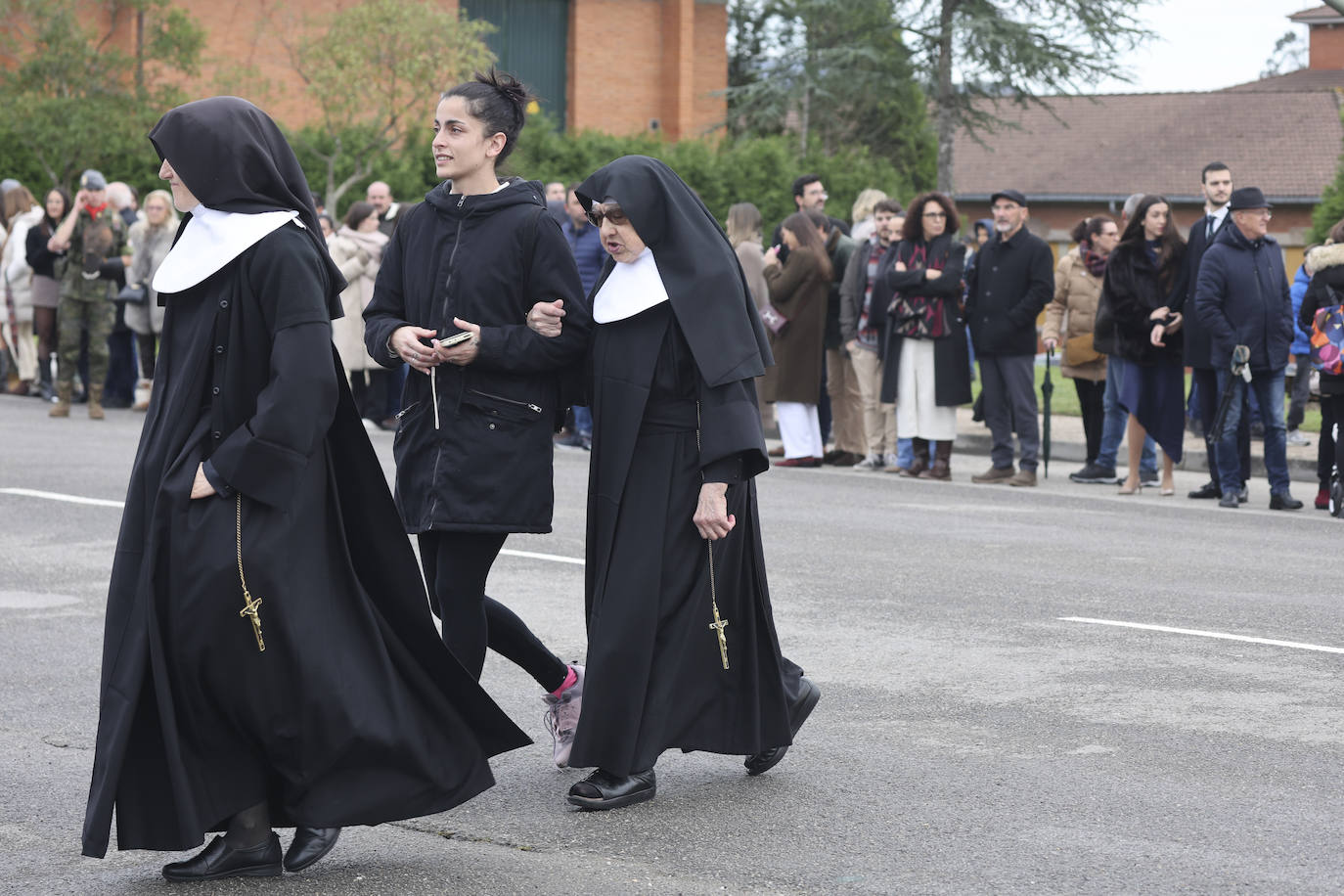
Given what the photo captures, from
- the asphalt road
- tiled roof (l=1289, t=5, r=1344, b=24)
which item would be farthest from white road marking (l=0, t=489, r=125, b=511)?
tiled roof (l=1289, t=5, r=1344, b=24)

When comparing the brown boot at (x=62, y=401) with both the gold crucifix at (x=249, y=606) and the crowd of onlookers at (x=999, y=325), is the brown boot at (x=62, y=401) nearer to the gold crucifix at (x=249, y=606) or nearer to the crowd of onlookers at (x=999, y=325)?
the crowd of onlookers at (x=999, y=325)

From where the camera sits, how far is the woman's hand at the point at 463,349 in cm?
542

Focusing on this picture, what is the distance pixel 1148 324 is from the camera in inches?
538

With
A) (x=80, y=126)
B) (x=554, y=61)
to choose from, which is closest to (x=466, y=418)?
(x=80, y=126)

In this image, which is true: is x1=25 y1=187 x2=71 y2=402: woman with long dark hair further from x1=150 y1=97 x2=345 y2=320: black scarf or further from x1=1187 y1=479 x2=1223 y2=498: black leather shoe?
x1=150 y1=97 x2=345 y2=320: black scarf

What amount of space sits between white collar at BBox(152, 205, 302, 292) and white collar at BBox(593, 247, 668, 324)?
112 centimetres

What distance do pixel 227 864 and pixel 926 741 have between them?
2.52 m

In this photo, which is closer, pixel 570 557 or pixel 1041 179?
pixel 570 557

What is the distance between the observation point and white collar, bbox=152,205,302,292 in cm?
464

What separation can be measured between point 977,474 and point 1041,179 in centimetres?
4218

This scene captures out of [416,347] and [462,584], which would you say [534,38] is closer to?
[416,347]

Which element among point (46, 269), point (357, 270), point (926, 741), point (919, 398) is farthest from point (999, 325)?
point (46, 269)

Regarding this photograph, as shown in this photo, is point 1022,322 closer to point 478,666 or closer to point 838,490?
point 838,490

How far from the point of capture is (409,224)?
5688mm
